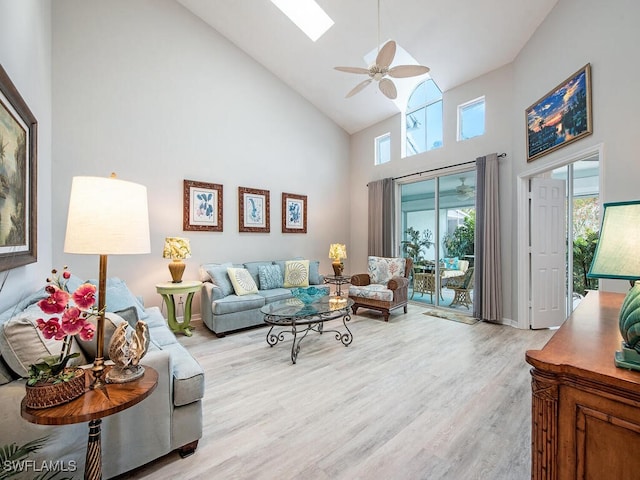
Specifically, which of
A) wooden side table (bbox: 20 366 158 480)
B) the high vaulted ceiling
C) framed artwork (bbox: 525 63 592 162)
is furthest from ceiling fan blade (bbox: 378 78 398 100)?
wooden side table (bbox: 20 366 158 480)

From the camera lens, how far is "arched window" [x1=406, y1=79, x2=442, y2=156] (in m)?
5.00

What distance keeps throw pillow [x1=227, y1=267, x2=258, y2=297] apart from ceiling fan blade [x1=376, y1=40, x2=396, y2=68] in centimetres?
320

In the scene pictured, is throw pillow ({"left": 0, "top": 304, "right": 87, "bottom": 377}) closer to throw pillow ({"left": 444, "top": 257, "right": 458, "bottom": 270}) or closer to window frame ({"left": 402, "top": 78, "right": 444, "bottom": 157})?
throw pillow ({"left": 444, "top": 257, "right": 458, "bottom": 270})

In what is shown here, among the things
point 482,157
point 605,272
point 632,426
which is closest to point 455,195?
point 482,157

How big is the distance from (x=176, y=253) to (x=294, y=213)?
2376 mm

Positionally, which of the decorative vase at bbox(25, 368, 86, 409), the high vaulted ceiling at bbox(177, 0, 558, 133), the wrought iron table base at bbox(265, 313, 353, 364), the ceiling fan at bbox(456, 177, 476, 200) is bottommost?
the wrought iron table base at bbox(265, 313, 353, 364)

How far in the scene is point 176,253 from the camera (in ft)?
12.0

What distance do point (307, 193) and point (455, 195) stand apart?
2749mm

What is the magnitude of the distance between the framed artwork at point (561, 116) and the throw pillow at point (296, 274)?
3.63 metres

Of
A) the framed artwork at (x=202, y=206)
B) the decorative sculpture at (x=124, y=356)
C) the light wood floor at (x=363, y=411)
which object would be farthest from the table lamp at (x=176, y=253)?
the decorative sculpture at (x=124, y=356)

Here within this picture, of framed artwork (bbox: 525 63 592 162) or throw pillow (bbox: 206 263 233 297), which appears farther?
throw pillow (bbox: 206 263 233 297)

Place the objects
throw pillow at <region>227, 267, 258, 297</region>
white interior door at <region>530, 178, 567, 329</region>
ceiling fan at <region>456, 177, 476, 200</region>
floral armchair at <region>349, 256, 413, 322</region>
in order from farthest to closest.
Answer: ceiling fan at <region>456, 177, 476, 200</region>
floral armchair at <region>349, 256, 413, 322</region>
throw pillow at <region>227, 267, 258, 297</region>
white interior door at <region>530, 178, 567, 329</region>

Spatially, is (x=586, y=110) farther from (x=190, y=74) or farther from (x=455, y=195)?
(x=190, y=74)

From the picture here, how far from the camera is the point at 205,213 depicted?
171 inches
